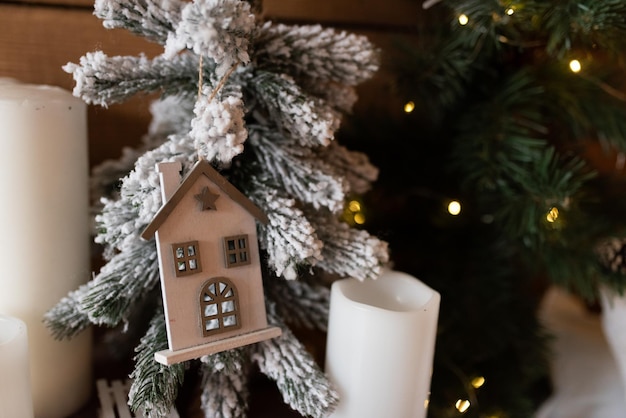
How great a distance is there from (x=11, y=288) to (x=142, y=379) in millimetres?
171

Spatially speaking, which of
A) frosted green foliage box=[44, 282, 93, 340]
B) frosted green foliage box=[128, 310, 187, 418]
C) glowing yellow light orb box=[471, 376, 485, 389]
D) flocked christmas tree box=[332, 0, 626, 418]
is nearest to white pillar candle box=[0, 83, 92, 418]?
frosted green foliage box=[44, 282, 93, 340]

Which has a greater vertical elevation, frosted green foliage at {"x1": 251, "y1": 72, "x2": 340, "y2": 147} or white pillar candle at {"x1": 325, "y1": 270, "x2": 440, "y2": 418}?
frosted green foliage at {"x1": 251, "y1": 72, "x2": 340, "y2": 147}

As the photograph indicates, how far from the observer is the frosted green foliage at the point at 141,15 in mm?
440

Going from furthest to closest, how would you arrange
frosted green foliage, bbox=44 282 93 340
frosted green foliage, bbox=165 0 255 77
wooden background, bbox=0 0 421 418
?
wooden background, bbox=0 0 421 418
frosted green foliage, bbox=44 282 93 340
frosted green foliage, bbox=165 0 255 77

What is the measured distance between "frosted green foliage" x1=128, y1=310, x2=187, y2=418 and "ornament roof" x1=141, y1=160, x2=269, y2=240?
103mm

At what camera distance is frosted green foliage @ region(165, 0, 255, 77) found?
400mm

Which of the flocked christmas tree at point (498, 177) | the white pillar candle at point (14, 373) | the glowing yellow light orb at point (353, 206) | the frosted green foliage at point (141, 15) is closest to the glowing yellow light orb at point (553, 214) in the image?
the flocked christmas tree at point (498, 177)

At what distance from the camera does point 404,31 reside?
794 millimetres

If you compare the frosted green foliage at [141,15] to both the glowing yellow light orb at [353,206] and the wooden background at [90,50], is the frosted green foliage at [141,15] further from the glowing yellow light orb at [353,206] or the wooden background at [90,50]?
the glowing yellow light orb at [353,206]

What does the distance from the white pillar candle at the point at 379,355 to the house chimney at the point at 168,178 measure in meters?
0.18

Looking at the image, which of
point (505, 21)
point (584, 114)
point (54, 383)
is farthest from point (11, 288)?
point (584, 114)

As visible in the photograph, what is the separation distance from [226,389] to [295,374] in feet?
0.24

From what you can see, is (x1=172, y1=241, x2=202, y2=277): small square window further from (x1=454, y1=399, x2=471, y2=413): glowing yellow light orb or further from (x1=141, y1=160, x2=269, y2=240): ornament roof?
(x1=454, y1=399, x2=471, y2=413): glowing yellow light orb

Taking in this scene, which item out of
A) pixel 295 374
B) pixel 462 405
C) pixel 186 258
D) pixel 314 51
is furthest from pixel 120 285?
pixel 462 405
